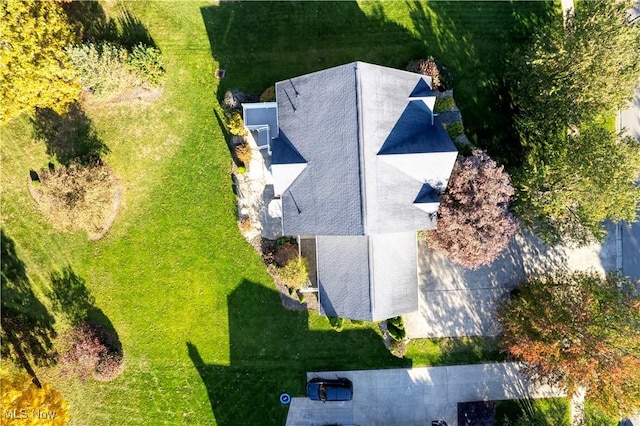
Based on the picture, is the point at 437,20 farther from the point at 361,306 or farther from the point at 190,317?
the point at 190,317

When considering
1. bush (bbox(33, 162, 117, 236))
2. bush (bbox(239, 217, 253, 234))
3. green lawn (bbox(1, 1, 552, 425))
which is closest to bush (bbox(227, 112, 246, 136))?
green lawn (bbox(1, 1, 552, 425))

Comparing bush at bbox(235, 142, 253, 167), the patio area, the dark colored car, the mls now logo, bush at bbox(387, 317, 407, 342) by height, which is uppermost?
bush at bbox(235, 142, 253, 167)

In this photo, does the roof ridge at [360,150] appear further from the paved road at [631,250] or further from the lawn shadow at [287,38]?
the paved road at [631,250]

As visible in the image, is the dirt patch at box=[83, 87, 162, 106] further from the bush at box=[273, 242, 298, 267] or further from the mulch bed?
the mulch bed

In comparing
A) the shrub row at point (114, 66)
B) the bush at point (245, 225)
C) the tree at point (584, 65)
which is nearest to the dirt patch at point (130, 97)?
the shrub row at point (114, 66)

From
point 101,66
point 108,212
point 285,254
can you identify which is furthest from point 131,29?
Result: point 285,254

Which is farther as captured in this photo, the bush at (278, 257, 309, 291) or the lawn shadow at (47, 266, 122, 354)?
the lawn shadow at (47, 266, 122, 354)

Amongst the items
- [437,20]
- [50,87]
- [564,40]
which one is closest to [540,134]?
[564,40]
